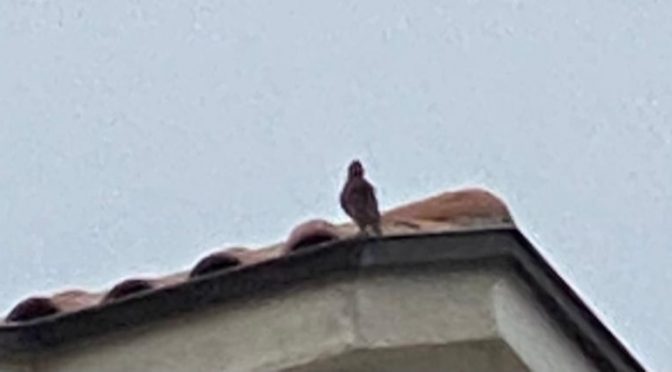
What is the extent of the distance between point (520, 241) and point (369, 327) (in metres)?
0.38

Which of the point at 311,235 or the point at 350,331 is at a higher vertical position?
the point at 311,235

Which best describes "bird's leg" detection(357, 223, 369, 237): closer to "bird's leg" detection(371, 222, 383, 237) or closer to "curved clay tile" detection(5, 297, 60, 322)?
"bird's leg" detection(371, 222, 383, 237)

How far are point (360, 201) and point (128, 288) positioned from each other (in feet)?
1.90

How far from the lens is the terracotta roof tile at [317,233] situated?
6.17m

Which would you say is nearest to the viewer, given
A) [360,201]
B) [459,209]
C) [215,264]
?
[360,201]

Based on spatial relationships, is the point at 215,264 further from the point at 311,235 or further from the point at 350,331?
the point at 350,331

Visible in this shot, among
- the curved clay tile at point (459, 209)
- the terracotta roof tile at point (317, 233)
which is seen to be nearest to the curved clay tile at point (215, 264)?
the terracotta roof tile at point (317, 233)

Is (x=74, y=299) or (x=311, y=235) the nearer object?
(x=311, y=235)

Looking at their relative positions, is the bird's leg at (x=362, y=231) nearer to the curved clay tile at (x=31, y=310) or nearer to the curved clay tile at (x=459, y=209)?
the curved clay tile at (x=459, y=209)

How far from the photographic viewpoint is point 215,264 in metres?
6.22

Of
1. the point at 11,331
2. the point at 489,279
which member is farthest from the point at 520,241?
the point at 11,331

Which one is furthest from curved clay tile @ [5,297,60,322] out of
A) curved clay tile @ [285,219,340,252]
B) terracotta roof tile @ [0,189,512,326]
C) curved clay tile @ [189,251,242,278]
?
curved clay tile @ [285,219,340,252]

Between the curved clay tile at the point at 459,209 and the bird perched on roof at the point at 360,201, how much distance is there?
314 mm

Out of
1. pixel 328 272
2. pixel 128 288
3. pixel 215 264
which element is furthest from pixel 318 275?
pixel 128 288
